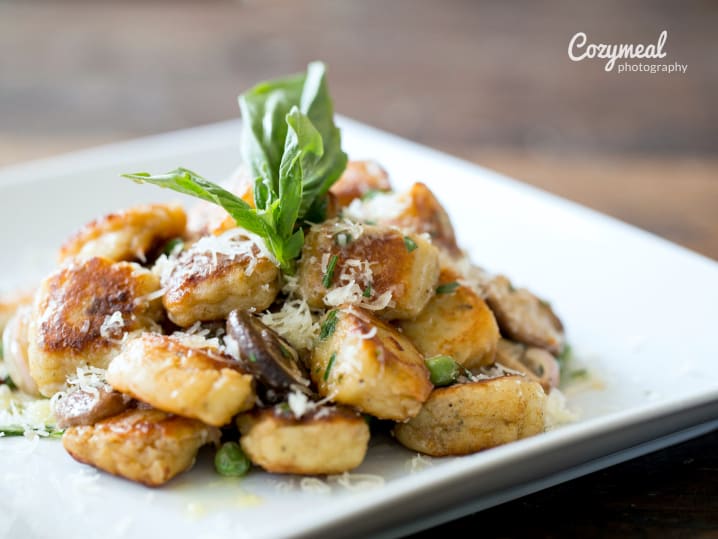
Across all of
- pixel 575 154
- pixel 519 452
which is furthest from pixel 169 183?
pixel 575 154

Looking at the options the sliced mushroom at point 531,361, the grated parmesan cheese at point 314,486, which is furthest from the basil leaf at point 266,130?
the sliced mushroom at point 531,361

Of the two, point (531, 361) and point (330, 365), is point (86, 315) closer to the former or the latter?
point (330, 365)

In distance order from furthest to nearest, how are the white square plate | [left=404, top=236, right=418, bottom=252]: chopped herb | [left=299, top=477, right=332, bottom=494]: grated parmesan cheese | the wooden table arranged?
the wooden table
[left=404, top=236, right=418, bottom=252]: chopped herb
[left=299, top=477, right=332, bottom=494]: grated parmesan cheese
the white square plate

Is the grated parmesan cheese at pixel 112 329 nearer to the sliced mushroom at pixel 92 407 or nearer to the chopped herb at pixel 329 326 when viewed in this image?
the sliced mushroom at pixel 92 407

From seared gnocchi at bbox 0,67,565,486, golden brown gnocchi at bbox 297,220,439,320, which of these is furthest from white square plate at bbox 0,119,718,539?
golden brown gnocchi at bbox 297,220,439,320

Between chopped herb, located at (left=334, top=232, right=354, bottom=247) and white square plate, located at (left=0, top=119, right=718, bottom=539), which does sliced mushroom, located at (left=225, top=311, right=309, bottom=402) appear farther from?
chopped herb, located at (left=334, top=232, right=354, bottom=247)

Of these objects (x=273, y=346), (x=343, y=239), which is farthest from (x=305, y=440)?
(x=343, y=239)
